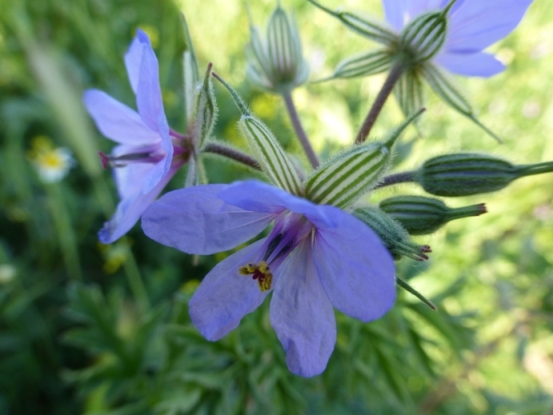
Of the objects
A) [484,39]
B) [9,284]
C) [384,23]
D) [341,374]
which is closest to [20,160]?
[9,284]

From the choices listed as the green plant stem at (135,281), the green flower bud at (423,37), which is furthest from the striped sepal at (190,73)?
the green plant stem at (135,281)

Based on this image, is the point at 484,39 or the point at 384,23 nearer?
the point at 484,39

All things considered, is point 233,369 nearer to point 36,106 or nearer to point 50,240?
point 50,240

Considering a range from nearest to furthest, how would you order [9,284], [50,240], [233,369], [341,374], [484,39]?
[484,39] → [233,369] → [341,374] → [9,284] → [50,240]

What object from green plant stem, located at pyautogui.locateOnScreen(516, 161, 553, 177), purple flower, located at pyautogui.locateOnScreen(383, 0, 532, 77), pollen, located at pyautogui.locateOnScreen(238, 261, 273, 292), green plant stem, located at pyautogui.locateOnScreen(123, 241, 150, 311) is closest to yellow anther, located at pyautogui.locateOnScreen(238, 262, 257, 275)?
pollen, located at pyautogui.locateOnScreen(238, 261, 273, 292)

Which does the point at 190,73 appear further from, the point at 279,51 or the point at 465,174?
the point at 465,174
